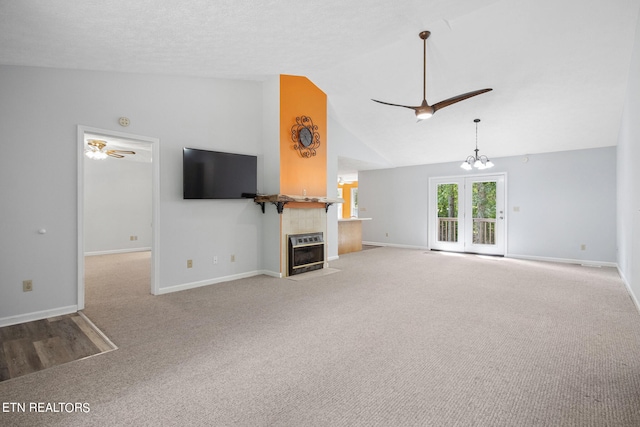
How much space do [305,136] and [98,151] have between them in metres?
4.50

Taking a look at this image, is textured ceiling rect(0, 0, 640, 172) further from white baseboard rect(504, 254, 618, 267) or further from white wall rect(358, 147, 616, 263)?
white baseboard rect(504, 254, 618, 267)

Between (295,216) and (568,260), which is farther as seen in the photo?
(568,260)

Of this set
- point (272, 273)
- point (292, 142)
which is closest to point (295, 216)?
point (272, 273)

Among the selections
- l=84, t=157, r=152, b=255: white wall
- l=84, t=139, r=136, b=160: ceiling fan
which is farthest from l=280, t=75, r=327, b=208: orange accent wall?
l=84, t=157, r=152, b=255: white wall

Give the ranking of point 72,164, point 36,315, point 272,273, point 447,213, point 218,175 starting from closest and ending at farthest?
1. point 36,315
2. point 72,164
3. point 218,175
4. point 272,273
5. point 447,213

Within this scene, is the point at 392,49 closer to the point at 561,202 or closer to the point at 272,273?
the point at 272,273

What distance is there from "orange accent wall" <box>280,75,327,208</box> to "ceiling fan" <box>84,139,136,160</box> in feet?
12.2

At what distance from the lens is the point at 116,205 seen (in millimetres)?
8086

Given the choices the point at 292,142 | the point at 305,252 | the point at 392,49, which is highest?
the point at 392,49

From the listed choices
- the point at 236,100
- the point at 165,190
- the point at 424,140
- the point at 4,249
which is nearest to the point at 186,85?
the point at 236,100

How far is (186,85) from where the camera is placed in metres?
4.38

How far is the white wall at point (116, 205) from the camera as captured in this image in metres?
7.69

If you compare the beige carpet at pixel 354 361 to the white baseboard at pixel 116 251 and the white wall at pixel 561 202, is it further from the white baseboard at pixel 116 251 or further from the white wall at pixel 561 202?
the white baseboard at pixel 116 251

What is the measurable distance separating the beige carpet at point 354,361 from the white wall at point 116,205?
4.32 metres
